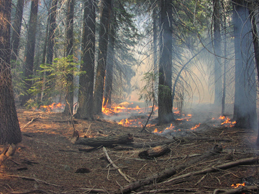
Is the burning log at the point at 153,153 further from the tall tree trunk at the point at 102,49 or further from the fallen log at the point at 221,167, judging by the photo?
the tall tree trunk at the point at 102,49

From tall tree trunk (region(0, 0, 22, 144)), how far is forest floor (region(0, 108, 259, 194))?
44 centimetres

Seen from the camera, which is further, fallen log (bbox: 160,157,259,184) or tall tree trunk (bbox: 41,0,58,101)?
tall tree trunk (bbox: 41,0,58,101)

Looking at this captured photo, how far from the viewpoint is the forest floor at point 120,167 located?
3.26 meters

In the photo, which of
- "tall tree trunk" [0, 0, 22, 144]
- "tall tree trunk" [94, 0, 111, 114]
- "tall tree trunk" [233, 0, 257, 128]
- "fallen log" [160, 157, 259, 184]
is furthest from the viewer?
"tall tree trunk" [94, 0, 111, 114]

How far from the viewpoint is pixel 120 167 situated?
14.7ft

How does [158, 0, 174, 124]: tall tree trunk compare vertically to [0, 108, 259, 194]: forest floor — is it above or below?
above

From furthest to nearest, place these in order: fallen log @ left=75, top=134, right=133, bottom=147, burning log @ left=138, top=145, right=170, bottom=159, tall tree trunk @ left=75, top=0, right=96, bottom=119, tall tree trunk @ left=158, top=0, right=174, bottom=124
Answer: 1. tall tree trunk @ left=75, top=0, right=96, bottom=119
2. tall tree trunk @ left=158, top=0, right=174, bottom=124
3. fallen log @ left=75, top=134, right=133, bottom=147
4. burning log @ left=138, top=145, right=170, bottom=159

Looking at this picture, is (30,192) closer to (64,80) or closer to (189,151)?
(189,151)

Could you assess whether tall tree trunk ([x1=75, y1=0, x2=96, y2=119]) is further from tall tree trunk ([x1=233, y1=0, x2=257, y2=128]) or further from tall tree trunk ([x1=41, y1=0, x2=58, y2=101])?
tall tree trunk ([x1=233, y1=0, x2=257, y2=128])

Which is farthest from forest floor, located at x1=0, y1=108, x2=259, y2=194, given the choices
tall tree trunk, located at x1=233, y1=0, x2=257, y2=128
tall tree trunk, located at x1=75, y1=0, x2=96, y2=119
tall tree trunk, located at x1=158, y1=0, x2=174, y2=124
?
tall tree trunk, located at x1=158, y1=0, x2=174, y2=124

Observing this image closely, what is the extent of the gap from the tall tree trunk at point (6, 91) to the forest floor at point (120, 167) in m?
0.44

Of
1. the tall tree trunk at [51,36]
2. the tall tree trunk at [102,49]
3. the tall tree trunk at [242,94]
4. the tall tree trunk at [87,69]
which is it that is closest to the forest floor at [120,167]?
the tall tree trunk at [242,94]

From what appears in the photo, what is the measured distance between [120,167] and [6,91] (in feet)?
12.2

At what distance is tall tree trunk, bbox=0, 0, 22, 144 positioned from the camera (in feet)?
15.8
